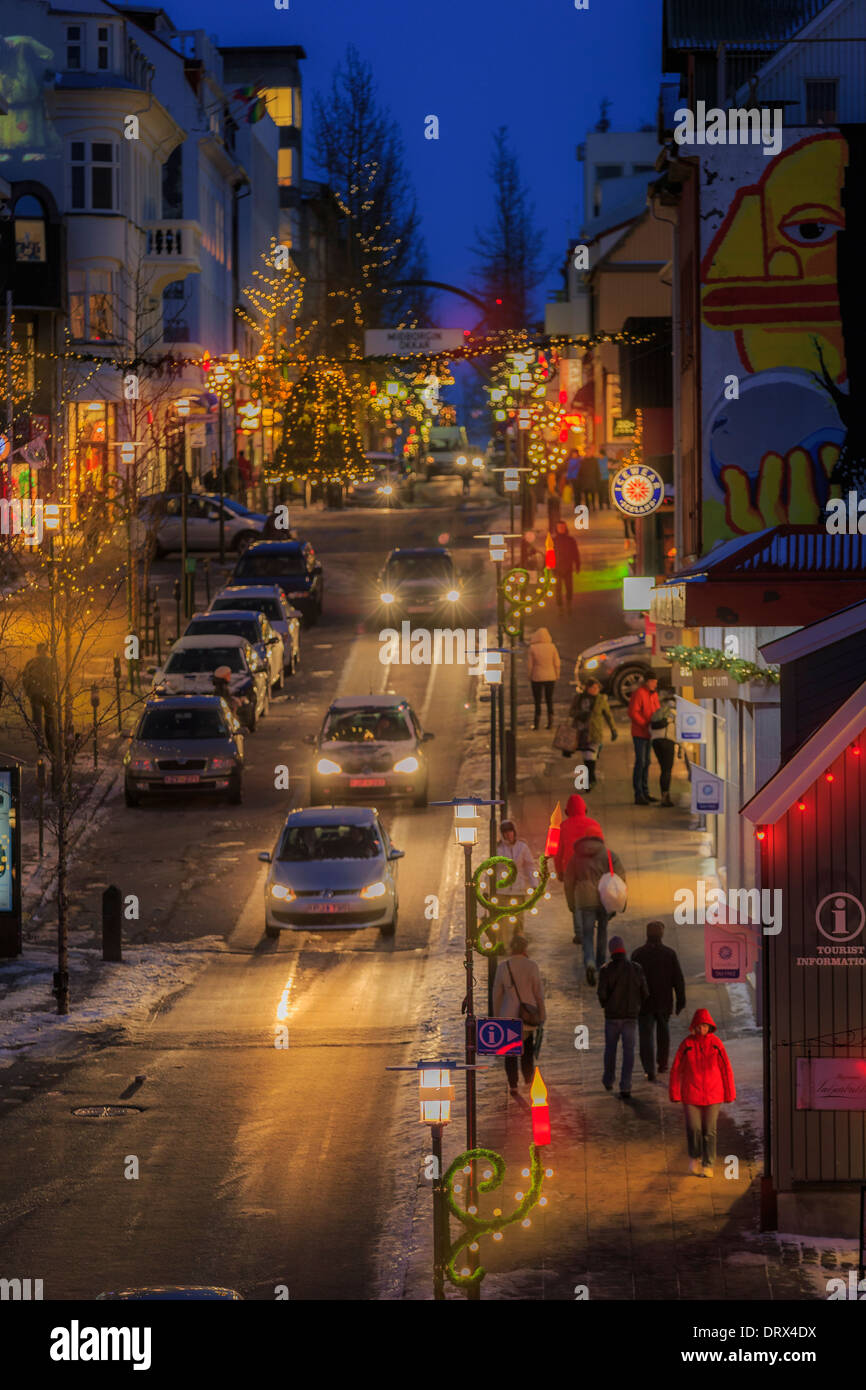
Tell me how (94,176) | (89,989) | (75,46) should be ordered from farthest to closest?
(94,176) → (75,46) → (89,989)

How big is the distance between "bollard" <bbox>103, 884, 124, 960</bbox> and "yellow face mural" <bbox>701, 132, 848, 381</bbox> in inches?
484

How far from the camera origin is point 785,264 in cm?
3064

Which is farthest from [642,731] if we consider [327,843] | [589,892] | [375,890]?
[589,892]

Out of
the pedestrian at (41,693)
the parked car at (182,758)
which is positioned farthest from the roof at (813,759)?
the parked car at (182,758)

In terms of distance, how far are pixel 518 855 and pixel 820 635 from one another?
24.9ft

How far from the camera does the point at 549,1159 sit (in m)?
17.6

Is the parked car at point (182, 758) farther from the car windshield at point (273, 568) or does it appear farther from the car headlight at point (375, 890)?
the car windshield at point (273, 568)

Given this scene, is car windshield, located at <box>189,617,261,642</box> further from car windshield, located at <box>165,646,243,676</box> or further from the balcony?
the balcony

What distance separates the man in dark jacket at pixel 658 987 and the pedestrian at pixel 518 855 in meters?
3.80

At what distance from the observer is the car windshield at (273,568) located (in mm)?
50438

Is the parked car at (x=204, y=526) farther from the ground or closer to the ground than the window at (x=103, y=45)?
closer to the ground

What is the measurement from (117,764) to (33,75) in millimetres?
31214

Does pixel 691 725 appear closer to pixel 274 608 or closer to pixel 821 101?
pixel 821 101

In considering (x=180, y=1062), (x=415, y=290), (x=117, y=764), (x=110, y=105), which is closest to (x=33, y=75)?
(x=110, y=105)
